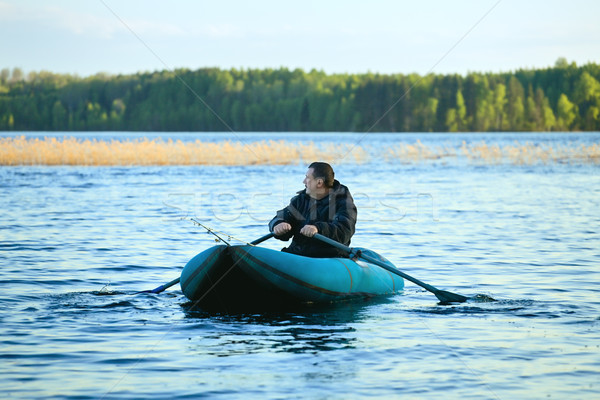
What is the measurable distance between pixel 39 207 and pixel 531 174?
1832cm

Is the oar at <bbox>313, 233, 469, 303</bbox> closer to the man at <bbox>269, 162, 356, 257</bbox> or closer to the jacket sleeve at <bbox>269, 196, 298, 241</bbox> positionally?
the man at <bbox>269, 162, 356, 257</bbox>

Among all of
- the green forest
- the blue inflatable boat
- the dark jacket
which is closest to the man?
the dark jacket

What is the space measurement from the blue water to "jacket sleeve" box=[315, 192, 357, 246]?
76 centimetres

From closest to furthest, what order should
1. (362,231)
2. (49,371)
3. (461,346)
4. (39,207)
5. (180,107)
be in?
(49,371)
(461,346)
(362,231)
(39,207)
(180,107)

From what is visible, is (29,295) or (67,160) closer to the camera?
(29,295)

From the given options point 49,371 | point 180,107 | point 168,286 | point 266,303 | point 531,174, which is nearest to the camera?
point 49,371

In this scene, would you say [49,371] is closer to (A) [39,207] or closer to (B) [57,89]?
(A) [39,207]

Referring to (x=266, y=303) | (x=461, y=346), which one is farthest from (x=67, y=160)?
(x=461, y=346)

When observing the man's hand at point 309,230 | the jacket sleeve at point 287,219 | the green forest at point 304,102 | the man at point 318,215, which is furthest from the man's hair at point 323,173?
the green forest at point 304,102

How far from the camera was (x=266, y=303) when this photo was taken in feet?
28.8

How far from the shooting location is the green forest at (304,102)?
362 ft

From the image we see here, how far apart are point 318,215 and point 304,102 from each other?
11142 cm

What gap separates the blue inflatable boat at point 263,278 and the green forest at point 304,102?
10018cm

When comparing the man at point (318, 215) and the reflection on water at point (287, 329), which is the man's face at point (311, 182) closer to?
the man at point (318, 215)
